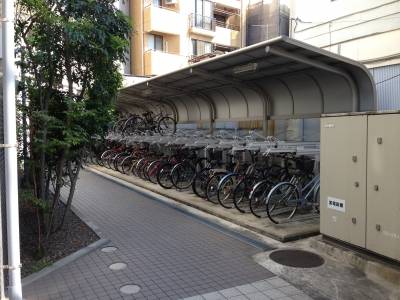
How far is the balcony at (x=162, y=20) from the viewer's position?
23.1m

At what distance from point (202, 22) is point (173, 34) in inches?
108

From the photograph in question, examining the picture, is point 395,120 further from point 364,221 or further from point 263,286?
point 263,286

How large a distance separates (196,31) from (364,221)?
22.5 metres

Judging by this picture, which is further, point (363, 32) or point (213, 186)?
point (363, 32)

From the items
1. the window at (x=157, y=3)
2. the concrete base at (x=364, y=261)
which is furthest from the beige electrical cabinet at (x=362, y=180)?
the window at (x=157, y=3)

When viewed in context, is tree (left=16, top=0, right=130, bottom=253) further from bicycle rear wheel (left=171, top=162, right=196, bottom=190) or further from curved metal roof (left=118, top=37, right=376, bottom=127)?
bicycle rear wheel (left=171, top=162, right=196, bottom=190)

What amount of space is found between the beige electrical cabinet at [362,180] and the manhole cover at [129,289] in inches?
112

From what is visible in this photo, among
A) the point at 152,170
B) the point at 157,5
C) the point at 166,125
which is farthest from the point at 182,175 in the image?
the point at 157,5

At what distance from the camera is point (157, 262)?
5.25m

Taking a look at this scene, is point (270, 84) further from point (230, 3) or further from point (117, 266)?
point (230, 3)

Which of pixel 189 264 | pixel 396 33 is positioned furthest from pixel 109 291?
pixel 396 33

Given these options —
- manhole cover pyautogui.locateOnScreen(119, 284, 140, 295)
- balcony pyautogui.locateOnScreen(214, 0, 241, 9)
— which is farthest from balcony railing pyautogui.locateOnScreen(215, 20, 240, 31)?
manhole cover pyautogui.locateOnScreen(119, 284, 140, 295)

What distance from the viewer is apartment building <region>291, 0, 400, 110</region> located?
9164mm

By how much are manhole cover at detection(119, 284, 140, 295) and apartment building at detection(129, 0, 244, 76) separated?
59.5 ft
